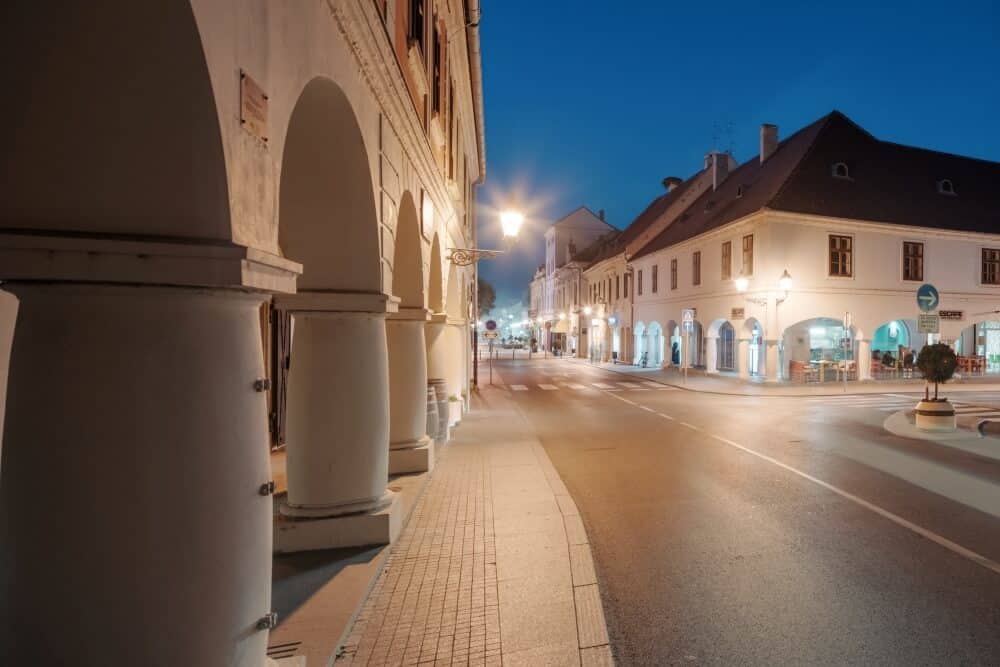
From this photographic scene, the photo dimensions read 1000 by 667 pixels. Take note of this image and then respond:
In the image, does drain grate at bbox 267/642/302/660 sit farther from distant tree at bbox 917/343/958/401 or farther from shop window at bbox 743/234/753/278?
shop window at bbox 743/234/753/278

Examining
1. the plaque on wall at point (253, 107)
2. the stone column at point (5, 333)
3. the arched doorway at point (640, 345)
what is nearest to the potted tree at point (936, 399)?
the plaque on wall at point (253, 107)

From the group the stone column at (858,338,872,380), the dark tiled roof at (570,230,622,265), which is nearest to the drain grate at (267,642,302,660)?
the stone column at (858,338,872,380)

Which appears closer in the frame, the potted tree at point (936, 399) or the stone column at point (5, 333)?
the stone column at point (5, 333)

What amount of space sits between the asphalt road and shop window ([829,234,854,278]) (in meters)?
12.8

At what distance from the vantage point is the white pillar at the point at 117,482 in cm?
188

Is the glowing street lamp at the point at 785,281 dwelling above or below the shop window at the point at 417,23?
below

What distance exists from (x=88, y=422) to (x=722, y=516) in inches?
248

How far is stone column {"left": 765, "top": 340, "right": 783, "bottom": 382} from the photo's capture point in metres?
20.7

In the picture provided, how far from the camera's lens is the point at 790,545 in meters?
5.27

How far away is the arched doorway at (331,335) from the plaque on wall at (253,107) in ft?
5.43

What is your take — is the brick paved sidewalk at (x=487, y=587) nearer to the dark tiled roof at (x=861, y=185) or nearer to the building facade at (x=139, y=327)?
the building facade at (x=139, y=327)

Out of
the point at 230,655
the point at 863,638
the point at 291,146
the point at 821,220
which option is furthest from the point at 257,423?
the point at 821,220

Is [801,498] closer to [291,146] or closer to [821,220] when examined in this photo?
[291,146]

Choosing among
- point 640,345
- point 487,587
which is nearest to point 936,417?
point 487,587
